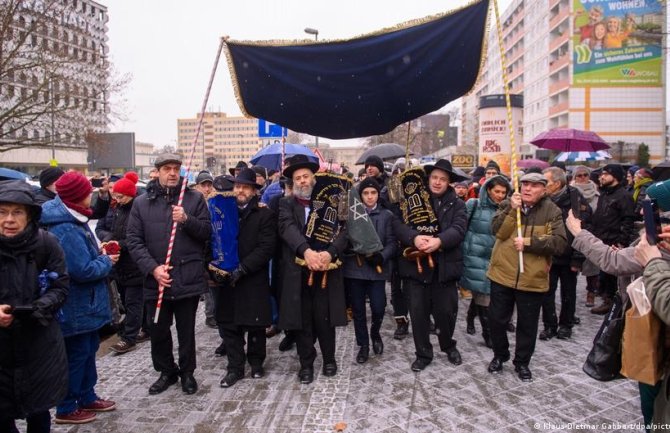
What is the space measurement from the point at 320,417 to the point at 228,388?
111cm

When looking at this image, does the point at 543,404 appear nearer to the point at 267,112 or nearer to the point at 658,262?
the point at 658,262

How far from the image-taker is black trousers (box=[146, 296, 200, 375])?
4.57 metres

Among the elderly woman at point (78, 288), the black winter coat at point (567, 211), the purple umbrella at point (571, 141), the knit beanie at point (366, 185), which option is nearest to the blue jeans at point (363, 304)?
the knit beanie at point (366, 185)

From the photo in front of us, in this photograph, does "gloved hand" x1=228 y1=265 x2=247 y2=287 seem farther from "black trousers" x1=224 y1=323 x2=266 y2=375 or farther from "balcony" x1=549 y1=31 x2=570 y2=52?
"balcony" x1=549 y1=31 x2=570 y2=52

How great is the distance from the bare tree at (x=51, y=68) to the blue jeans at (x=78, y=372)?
1669 cm

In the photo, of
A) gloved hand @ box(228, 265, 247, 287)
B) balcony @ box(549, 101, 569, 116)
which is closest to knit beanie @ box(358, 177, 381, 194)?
gloved hand @ box(228, 265, 247, 287)

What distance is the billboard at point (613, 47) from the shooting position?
47.9m

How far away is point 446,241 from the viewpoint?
5023 mm

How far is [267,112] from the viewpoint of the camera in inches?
207

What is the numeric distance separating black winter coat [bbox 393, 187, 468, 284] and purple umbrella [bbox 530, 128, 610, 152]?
19.6 ft

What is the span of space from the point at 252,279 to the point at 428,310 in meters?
1.92

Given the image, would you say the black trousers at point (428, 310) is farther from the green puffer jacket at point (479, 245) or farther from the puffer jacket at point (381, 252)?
the green puffer jacket at point (479, 245)

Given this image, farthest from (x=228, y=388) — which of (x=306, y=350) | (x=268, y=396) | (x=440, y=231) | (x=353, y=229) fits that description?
(x=440, y=231)

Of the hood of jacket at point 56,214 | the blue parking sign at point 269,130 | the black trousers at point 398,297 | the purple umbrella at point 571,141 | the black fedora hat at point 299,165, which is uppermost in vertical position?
the blue parking sign at point 269,130
